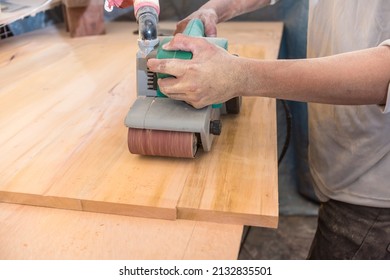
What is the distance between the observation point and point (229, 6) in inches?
40.4

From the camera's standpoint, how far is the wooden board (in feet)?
2.07

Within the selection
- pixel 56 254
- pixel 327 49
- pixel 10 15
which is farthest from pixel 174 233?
pixel 10 15

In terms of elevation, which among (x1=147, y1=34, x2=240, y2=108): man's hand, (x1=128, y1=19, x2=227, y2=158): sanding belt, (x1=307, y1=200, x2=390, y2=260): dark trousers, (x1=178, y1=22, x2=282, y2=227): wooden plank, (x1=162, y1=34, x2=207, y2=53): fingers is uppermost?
(x1=162, y1=34, x2=207, y2=53): fingers

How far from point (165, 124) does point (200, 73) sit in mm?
111

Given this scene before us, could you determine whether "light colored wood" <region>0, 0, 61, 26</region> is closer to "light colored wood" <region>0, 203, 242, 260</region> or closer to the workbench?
the workbench

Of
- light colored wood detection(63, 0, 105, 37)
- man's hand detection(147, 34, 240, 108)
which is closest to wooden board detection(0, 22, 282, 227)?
man's hand detection(147, 34, 240, 108)

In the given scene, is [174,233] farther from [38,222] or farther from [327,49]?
[327,49]

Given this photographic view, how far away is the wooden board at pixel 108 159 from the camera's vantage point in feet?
2.07

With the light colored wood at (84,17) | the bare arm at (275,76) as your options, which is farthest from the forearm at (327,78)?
the light colored wood at (84,17)

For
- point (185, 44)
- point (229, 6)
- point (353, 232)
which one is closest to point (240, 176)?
point (185, 44)

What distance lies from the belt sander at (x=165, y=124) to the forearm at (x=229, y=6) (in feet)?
0.99

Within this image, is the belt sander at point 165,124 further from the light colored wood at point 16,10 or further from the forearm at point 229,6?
the light colored wood at point 16,10

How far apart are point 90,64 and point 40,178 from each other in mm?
610

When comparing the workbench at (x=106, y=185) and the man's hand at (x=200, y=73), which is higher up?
the man's hand at (x=200, y=73)
